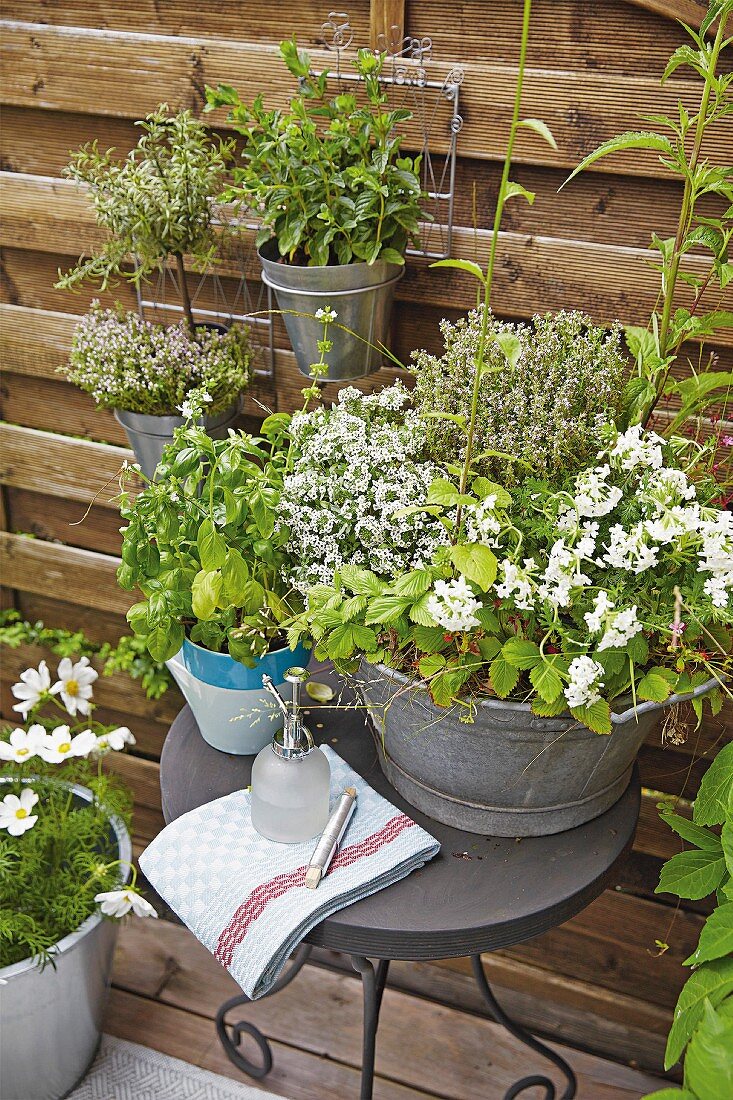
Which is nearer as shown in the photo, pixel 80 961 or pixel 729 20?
pixel 729 20

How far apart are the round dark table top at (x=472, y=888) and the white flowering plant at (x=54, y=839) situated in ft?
1.28

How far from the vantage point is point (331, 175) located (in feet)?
3.86

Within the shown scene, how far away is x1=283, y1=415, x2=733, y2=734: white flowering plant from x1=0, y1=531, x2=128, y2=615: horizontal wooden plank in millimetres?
912

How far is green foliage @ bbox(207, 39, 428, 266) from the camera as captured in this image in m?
1.17

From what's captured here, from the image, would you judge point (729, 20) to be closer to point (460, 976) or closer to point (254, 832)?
point (254, 832)

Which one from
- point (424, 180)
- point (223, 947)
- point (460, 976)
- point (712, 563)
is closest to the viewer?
point (712, 563)

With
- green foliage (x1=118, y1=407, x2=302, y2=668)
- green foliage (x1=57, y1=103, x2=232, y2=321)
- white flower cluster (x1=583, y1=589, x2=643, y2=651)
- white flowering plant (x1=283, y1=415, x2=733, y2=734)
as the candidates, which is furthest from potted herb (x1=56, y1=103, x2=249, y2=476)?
white flower cluster (x1=583, y1=589, x2=643, y2=651)

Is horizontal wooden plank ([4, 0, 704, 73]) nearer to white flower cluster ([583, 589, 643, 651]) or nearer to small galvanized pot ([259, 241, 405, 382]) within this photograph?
small galvanized pot ([259, 241, 405, 382])

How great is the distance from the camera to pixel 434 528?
3.44ft

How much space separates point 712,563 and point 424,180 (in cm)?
71

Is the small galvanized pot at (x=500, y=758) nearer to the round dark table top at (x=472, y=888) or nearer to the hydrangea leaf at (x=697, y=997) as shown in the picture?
the round dark table top at (x=472, y=888)

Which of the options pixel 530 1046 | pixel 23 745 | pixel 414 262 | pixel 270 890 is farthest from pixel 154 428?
pixel 530 1046

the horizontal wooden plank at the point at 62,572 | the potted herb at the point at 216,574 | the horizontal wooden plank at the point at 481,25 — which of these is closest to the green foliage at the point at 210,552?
the potted herb at the point at 216,574

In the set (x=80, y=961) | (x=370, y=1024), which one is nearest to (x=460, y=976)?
(x=370, y=1024)
